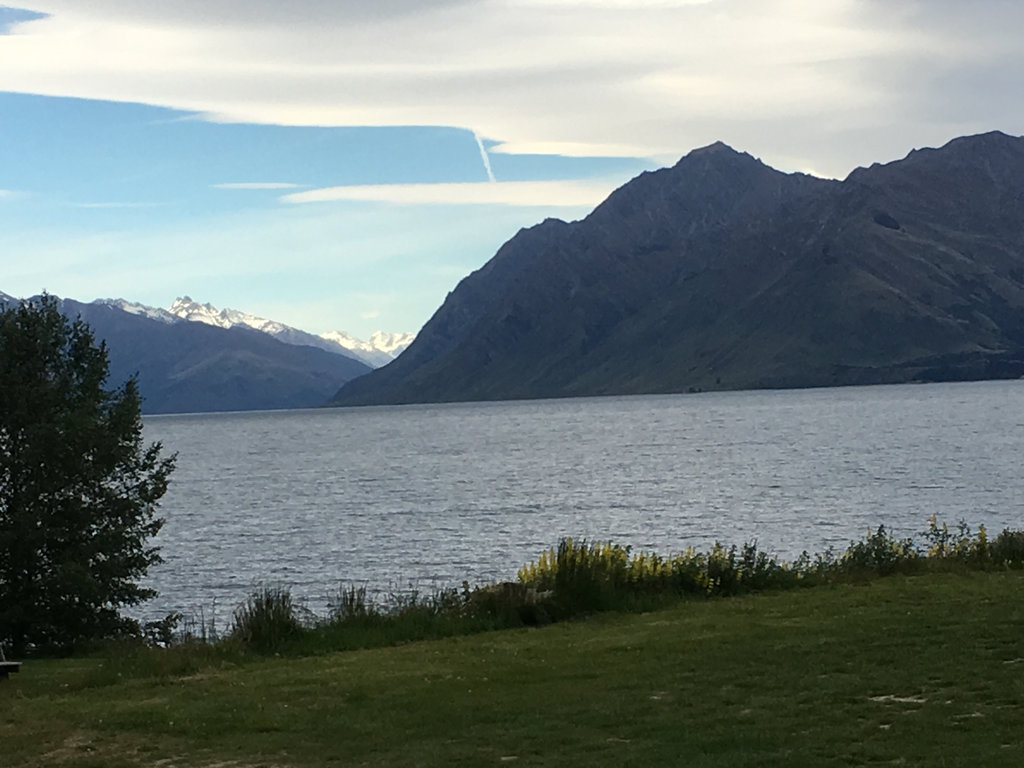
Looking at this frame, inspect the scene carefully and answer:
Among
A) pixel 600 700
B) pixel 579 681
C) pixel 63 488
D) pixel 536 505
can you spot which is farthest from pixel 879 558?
pixel 536 505

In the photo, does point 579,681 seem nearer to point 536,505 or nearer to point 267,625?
point 267,625

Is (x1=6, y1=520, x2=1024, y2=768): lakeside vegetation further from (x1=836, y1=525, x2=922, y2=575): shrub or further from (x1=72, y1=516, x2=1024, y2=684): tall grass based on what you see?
(x1=836, y1=525, x2=922, y2=575): shrub

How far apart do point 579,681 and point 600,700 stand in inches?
56.4

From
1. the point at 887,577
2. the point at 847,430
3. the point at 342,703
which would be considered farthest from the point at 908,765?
the point at 847,430

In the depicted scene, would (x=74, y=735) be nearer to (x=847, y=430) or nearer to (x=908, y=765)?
(x=908, y=765)

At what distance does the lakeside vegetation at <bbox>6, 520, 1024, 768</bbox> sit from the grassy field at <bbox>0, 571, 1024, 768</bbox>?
0.05m

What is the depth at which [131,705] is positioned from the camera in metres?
16.6

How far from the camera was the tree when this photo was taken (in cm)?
3414

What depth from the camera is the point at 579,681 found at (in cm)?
1642

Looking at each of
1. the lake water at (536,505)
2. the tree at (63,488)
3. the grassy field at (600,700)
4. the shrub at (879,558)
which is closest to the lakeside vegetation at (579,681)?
the grassy field at (600,700)

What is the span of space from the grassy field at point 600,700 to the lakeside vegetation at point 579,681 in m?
0.05

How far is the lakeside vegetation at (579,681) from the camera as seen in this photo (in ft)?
41.8

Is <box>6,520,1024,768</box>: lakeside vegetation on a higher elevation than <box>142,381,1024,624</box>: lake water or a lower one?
higher

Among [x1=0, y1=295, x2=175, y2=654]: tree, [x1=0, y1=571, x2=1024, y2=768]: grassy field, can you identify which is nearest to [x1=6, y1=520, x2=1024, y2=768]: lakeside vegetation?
[x1=0, y1=571, x2=1024, y2=768]: grassy field
